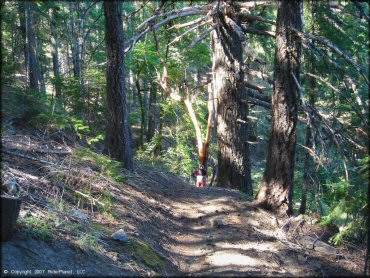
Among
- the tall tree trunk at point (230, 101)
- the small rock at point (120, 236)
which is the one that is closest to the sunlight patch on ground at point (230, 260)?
the small rock at point (120, 236)

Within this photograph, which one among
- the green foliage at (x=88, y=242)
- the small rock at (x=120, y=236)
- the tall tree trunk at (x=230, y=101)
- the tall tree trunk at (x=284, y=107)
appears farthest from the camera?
the tall tree trunk at (x=230, y=101)

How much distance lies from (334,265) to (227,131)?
499 cm

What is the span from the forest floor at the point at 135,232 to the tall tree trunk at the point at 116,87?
38.1 inches

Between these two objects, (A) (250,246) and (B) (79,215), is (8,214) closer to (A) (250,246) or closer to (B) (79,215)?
(B) (79,215)

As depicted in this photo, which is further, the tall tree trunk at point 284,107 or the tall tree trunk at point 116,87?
the tall tree trunk at point 116,87

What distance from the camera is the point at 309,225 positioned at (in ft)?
23.5

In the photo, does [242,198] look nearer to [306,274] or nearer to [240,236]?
[240,236]

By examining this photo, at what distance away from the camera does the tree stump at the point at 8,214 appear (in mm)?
A: 3305

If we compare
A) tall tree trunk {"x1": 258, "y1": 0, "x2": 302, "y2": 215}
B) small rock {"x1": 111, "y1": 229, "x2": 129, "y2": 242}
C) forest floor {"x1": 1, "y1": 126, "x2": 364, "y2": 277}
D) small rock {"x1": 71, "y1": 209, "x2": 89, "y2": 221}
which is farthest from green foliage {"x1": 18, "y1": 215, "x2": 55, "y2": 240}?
tall tree trunk {"x1": 258, "y1": 0, "x2": 302, "y2": 215}

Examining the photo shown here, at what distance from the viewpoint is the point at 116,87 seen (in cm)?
845

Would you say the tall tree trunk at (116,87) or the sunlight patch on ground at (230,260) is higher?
the tall tree trunk at (116,87)

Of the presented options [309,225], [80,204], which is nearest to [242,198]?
[309,225]

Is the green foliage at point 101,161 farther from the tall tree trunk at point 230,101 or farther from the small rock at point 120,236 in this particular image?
the tall tree trunk at point 230,101

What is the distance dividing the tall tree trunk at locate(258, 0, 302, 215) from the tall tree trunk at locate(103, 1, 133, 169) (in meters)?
3.75
